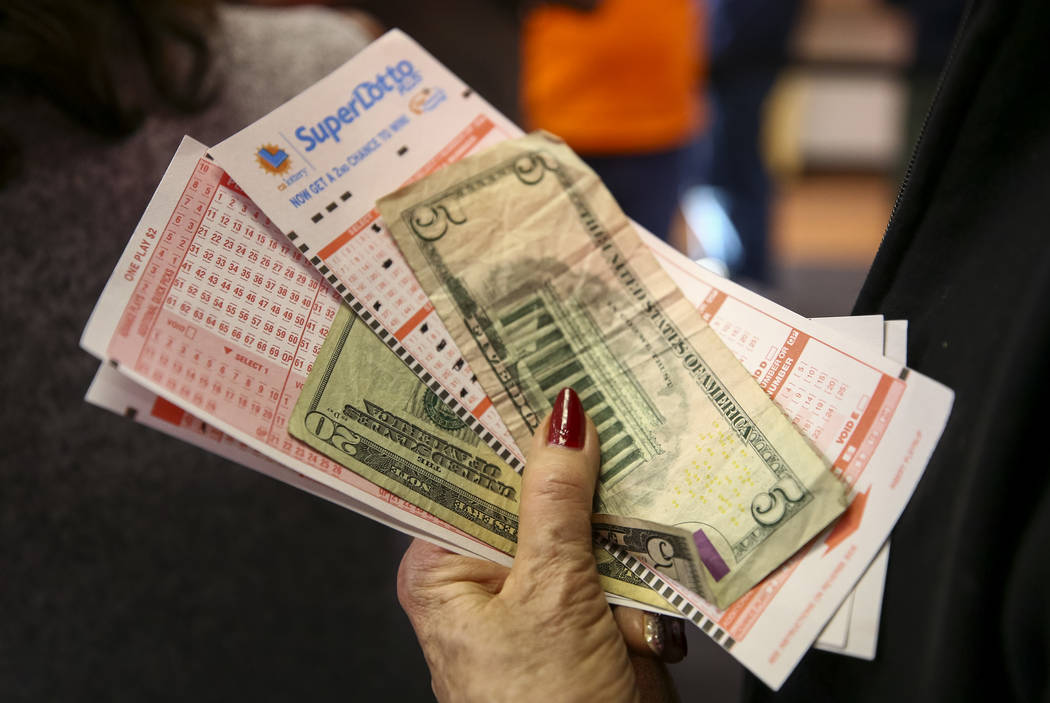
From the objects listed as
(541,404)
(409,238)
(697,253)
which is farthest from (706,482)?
(697,253)

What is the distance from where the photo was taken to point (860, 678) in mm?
440

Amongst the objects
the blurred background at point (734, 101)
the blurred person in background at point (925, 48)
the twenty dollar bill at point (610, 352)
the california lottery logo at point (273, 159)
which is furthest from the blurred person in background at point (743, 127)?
the california lottery logo at point (273, 159)

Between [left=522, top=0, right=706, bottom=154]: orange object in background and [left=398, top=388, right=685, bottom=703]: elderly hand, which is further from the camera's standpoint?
[left=522, top=0, right=706, bottom=154]: orange object in background

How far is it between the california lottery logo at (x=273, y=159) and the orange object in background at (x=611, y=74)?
833 millimetres

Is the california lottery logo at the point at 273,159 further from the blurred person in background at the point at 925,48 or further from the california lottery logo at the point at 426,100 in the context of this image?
the blurred person in background at the point at 925,48

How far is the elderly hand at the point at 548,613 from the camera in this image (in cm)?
44

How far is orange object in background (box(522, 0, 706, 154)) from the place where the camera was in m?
1.20

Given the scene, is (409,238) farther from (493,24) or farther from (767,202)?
(767,202)

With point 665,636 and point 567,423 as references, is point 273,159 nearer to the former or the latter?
point 567,423

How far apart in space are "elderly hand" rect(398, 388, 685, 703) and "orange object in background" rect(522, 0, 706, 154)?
0.92 m

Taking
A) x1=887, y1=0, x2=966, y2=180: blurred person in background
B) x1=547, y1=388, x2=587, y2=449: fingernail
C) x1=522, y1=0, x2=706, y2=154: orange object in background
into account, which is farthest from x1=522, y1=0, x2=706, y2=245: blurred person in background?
x1=887, y1=0, x2=966, y2=180: blurred person in background

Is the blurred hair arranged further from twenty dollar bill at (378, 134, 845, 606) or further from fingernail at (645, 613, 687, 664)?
fingernail at (645, 613, 687, 664)

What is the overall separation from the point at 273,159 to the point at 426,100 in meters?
0.13

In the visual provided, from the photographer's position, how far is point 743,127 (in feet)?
6.19
